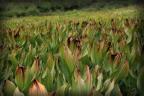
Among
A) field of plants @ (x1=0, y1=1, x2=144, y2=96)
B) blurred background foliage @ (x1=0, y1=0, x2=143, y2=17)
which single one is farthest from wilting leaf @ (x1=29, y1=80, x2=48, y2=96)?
blurred background foliage @ (x1=0, y1=0, x2=143, y2=17)

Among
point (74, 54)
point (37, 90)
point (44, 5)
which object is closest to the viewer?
point (37, 90)

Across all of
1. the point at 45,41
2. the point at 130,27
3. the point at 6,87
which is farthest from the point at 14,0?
the point at 6,87

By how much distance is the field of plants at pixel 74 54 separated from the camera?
437mm

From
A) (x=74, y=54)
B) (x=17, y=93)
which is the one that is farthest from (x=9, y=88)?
(x=74, y=54)

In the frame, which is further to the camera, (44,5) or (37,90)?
(44,5)

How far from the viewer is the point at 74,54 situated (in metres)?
0.54

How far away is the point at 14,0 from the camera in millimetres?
806

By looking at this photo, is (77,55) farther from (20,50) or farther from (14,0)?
(14,0)

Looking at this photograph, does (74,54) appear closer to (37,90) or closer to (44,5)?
(37,90)

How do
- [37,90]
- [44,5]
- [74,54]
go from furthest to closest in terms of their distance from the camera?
[44,5] < [74,54] < [37,90]

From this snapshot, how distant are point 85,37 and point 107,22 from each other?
15 cm

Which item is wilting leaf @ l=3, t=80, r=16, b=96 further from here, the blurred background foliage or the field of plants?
the blurred background foliage

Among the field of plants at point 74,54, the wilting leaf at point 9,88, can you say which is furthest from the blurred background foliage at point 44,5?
the wilting leaf at point 9,88

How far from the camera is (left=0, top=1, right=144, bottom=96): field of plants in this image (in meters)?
0.44
